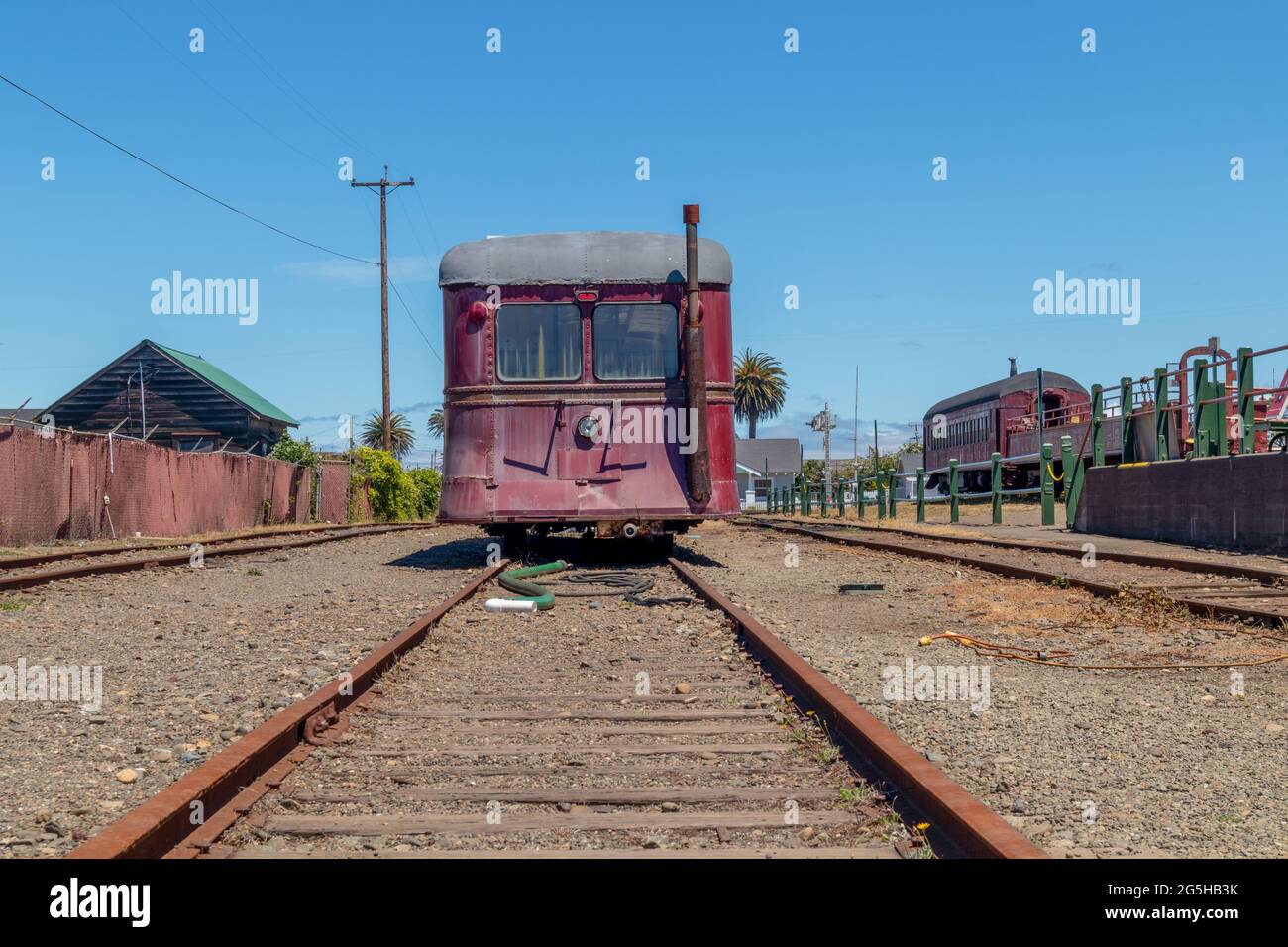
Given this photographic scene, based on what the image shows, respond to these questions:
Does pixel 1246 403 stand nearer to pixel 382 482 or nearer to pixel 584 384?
pixel 584 384

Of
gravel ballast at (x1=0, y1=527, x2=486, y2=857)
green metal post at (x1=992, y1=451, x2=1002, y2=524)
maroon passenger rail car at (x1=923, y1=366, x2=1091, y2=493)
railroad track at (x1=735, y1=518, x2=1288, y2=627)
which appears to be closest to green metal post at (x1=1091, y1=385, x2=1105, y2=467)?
green metal post at (x1=992, y1=451, x2=1002, y2=524)

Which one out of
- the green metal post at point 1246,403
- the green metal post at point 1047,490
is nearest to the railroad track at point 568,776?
the green metal post at point 1246,403

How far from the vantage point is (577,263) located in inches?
523

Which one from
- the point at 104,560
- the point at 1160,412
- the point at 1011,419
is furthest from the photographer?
the point at 1011,419

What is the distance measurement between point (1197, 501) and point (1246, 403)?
1552mm

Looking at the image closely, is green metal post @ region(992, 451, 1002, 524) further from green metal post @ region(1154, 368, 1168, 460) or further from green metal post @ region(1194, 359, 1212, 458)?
green metal post @ region(1194, 359, 1212, 458)

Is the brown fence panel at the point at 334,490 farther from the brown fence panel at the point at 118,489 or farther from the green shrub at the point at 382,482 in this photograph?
the brown fence panel at the point at 118,489

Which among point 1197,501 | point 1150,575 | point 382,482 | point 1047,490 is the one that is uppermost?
point 382,482

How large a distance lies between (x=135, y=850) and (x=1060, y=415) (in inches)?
1388

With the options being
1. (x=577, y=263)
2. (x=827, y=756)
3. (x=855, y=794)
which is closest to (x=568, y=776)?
(x=827, y=756)

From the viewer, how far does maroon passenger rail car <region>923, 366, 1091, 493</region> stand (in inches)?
1393

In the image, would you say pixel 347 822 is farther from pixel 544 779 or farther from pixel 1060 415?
pixel 1060 415

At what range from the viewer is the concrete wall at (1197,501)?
43.4 ft
